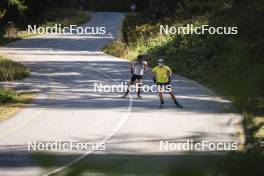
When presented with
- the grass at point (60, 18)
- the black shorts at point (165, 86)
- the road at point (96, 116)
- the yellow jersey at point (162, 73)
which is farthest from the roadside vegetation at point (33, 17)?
the yellow jersey at point (162, 73)

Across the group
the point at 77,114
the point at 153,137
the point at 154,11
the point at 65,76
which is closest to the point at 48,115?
the point at 77,114

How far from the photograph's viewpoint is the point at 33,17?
62.9 m

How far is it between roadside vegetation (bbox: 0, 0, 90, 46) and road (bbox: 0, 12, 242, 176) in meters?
14.3

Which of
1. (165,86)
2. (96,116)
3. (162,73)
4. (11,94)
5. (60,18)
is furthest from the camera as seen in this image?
(60,18)

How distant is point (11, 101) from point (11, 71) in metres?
7.35

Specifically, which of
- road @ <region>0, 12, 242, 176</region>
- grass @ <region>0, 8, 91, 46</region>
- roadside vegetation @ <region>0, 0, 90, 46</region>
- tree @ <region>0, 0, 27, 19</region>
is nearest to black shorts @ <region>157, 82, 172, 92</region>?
road @ <region>0, 12, 242, 176</region>

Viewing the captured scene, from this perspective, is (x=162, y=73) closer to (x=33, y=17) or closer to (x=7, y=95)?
(x=7, y=95)

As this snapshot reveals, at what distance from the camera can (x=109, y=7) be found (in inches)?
3223

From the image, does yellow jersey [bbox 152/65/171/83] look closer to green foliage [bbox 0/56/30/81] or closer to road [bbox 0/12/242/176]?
road [bbox 0/12/242/176]

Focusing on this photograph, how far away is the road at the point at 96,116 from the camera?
10070 mm

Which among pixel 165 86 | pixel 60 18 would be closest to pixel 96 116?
pixel 165 86

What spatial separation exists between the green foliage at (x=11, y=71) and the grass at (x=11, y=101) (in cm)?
422

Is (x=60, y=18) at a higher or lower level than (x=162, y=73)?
higher

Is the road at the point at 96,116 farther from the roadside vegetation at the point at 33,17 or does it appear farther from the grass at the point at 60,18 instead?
the grass at the point at 60,18
